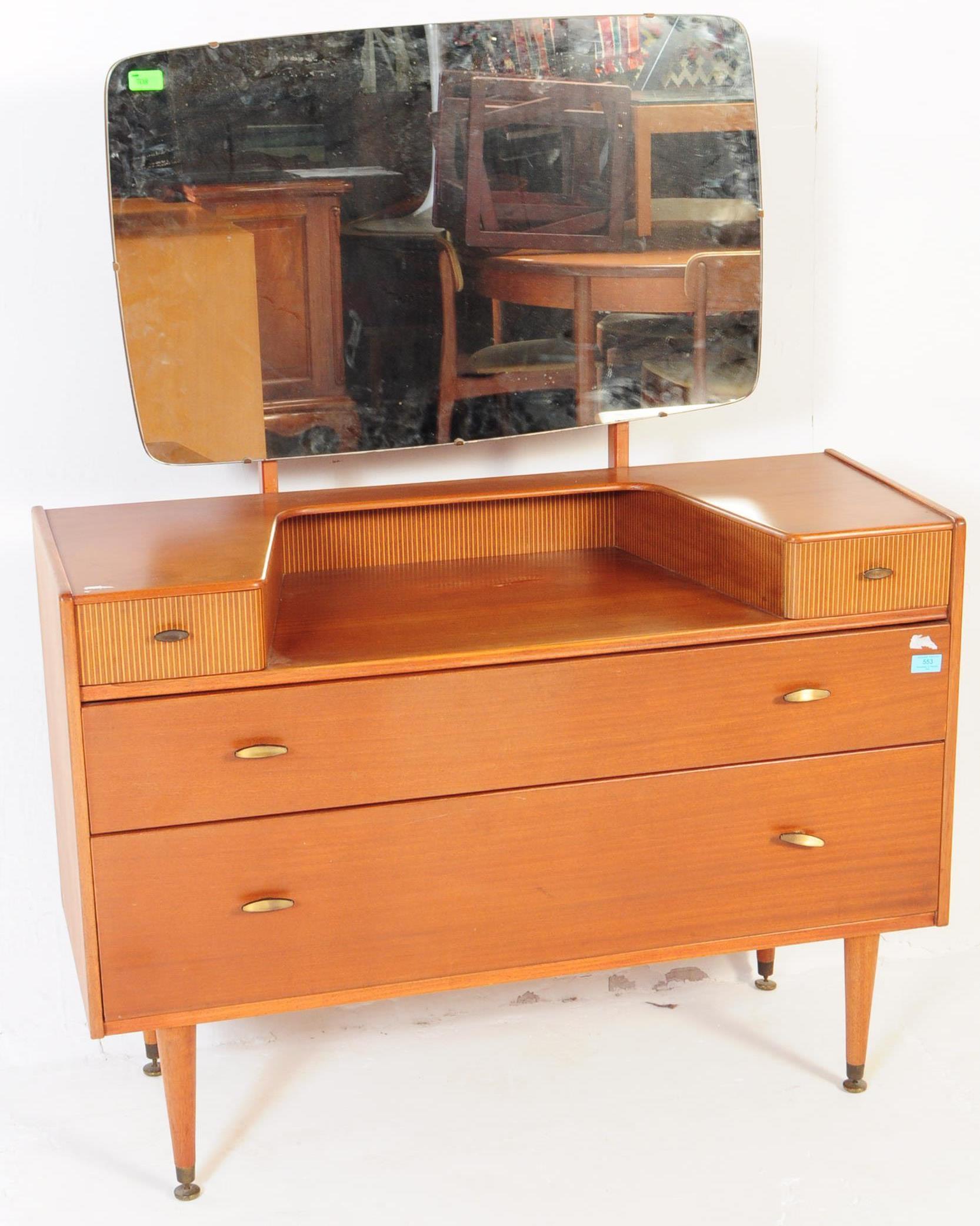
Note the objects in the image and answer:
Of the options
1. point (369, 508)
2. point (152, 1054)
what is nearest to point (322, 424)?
point (369, 508)

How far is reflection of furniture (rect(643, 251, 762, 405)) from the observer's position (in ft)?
6.86

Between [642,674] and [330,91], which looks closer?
[642,674]

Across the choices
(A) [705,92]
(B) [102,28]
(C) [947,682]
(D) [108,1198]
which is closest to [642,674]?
(C) [947,682]

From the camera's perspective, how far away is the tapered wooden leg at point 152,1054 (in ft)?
7.07

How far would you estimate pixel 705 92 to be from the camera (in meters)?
2.02

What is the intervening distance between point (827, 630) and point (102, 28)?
1.27m

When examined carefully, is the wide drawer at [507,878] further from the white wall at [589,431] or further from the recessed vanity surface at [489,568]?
the white wall at [589,431]

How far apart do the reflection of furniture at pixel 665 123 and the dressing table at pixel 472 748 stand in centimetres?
15

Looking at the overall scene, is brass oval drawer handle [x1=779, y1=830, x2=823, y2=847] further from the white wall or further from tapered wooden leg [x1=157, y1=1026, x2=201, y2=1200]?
tapered wooden leg [x1=157, y1=1026, x2=201, y2=1200]

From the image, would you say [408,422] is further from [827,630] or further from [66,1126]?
[66,1126]

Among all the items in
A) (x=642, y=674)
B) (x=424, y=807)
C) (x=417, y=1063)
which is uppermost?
(x=642, y=674)

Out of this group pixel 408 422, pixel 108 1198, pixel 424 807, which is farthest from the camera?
pixel 408 422

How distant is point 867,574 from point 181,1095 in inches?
43.9

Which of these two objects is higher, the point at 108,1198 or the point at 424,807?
the point at 424,807
